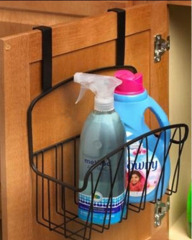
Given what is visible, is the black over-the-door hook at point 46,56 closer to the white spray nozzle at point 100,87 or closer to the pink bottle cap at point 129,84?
the white spray nozzle at point 100,87

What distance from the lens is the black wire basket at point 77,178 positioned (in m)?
1.32

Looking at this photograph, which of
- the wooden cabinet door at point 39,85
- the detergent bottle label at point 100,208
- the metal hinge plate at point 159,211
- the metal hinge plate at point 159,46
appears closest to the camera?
the wooden cabinet door at point 39,85

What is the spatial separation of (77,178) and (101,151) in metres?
0.15

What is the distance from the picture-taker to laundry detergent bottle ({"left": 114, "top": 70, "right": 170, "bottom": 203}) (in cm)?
140

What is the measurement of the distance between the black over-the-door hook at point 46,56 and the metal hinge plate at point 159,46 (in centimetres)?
39

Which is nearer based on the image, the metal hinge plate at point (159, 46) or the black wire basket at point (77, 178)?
the black wire basket at point (77, 178)

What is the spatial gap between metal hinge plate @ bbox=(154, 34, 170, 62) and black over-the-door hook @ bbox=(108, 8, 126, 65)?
0.14 metres

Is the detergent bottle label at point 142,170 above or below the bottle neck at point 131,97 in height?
below

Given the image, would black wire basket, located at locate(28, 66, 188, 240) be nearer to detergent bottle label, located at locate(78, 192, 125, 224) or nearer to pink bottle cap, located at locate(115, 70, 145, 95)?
detergent bottle label, located at locate(78, 192, 125, 224)

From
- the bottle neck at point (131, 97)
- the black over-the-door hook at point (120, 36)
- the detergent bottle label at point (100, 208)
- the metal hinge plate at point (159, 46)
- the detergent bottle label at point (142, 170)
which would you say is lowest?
the detergent bottle label at point (100, 208)

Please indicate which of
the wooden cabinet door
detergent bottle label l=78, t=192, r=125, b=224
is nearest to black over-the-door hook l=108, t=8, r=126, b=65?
the wooden cabinet door

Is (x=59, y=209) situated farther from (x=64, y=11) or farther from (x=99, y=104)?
(x=64, y=11)

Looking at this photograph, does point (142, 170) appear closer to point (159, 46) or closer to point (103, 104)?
point (103, 104)

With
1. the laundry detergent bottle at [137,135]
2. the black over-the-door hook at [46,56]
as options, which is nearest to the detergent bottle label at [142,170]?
the laundry detergent bottle at [137,135]
